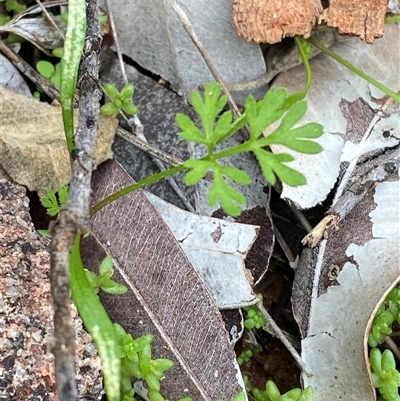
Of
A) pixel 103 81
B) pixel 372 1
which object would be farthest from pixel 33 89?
pixel 372 1

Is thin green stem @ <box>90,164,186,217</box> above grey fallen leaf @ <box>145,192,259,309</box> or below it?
above

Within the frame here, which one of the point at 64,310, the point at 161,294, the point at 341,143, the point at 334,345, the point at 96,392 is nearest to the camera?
the point at 64,310

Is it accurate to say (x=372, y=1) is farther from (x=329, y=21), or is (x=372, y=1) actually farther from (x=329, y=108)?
(x=329, y=108)

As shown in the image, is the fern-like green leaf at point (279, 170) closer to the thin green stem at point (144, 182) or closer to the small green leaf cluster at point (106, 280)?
the thin green stem at point (144, 182)

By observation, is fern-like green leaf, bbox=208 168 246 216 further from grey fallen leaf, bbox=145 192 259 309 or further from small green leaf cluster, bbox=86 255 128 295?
grey fallen leaf, bbox=145 192 259 309

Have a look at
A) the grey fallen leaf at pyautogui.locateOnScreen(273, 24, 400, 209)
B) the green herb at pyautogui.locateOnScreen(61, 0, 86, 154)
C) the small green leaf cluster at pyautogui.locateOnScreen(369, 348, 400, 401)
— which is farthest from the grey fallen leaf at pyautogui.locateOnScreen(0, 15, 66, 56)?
the small green leaf cluster at pyautogui.locateOnScreen(369, 348, 400, 401)

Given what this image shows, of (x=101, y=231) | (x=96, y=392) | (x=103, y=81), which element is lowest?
(x=96, y=392)

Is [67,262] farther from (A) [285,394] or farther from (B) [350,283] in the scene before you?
(B) [350,283]
